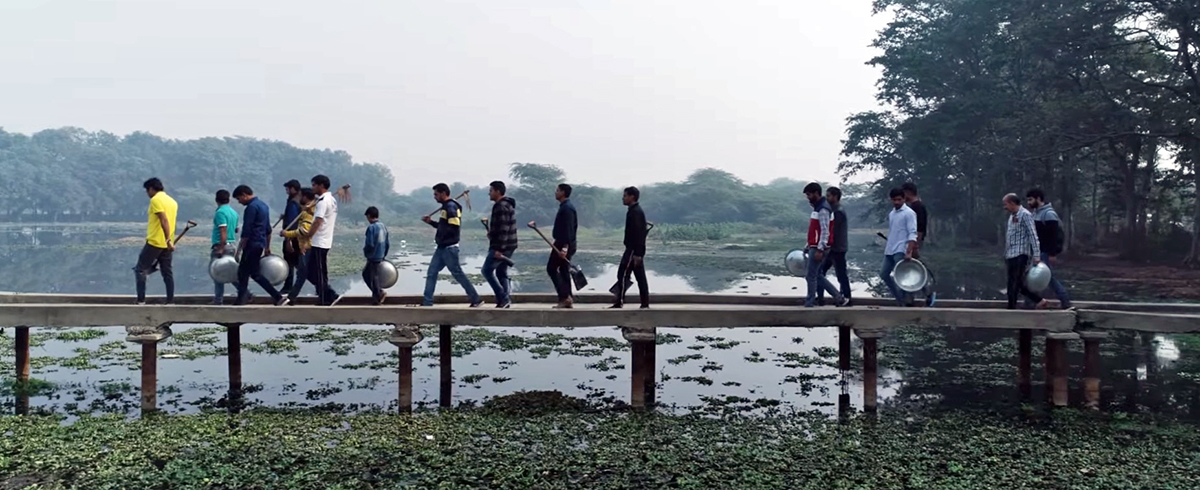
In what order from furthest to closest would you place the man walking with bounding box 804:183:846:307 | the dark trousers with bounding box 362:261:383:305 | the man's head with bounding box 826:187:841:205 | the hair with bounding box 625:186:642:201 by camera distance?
the dark trousers with bounding box 362:261:383:305 → the man's head with bounding box 826:187:841:205 → the man walking with bounding box 804:183:846:307 → the hair with bounding box 625:186:642:201

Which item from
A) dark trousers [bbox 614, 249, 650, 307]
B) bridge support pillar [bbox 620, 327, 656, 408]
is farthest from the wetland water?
dark trousers [bbox 614, 249, 650, 307]

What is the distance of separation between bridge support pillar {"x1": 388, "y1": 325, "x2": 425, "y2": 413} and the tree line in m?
23.9

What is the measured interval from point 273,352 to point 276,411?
4.56m

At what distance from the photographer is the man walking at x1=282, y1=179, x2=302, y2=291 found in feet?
34.0

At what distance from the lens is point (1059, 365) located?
9.90 meters

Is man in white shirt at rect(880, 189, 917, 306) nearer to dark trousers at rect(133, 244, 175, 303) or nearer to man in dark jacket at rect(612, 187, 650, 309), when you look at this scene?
man in dark jacket at rect(612, 187, 650, 309)

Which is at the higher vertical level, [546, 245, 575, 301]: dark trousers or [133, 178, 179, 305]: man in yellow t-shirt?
[133, 178, 179, 305]: man in yellow t-shirt

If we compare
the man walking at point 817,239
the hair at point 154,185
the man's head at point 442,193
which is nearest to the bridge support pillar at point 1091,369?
the man walking at point 817,239

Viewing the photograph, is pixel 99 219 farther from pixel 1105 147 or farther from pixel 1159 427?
pixel 1159 427

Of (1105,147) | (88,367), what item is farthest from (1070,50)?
(88,367)

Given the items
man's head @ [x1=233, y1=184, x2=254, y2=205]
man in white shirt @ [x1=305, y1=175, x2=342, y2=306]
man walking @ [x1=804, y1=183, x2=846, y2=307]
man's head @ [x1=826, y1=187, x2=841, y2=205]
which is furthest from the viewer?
man's head @ [x1=826, y1=187, x2=841, y2=205]

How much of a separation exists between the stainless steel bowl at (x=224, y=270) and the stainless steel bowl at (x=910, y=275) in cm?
809

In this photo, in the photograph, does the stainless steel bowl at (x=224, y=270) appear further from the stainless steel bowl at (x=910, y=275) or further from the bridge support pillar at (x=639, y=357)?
the stainless steel bowl at (x=910, y=275)

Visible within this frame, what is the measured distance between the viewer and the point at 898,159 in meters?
48.0
